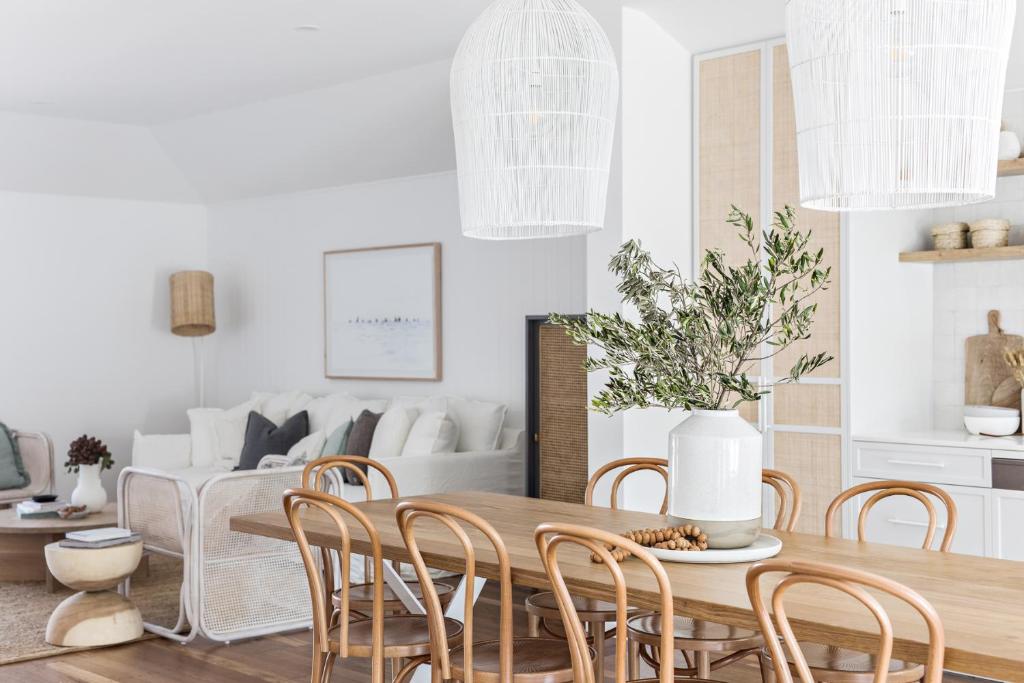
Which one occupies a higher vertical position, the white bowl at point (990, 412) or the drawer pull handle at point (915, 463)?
the white bowl at point (990, 412)

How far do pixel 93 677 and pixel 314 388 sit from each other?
3837 mm

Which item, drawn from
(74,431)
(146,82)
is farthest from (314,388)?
(146,82)

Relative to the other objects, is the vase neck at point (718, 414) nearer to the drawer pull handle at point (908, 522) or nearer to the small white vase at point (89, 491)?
the drawer pull handle at point (908, 522)

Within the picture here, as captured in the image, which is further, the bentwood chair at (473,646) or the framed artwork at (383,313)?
the framed artwork at (383,313)

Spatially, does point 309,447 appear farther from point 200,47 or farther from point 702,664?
point 702,664

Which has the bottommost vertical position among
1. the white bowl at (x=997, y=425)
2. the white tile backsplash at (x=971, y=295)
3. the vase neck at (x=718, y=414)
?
the white bowl at (x=997, y=425)

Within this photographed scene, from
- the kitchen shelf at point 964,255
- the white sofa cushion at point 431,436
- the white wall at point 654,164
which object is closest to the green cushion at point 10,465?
the white sofa cushion at point 431,436

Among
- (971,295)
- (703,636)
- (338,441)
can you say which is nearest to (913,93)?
(703,636)

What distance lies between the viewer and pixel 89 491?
6.09 meters

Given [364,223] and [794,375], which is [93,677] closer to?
[794,375]

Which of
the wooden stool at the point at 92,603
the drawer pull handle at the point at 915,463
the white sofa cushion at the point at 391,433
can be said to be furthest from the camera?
the white sofa cushion at the point at 391,433

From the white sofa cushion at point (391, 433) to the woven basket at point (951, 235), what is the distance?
3007mm

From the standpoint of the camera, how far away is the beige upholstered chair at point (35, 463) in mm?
7152

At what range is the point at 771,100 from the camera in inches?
190
